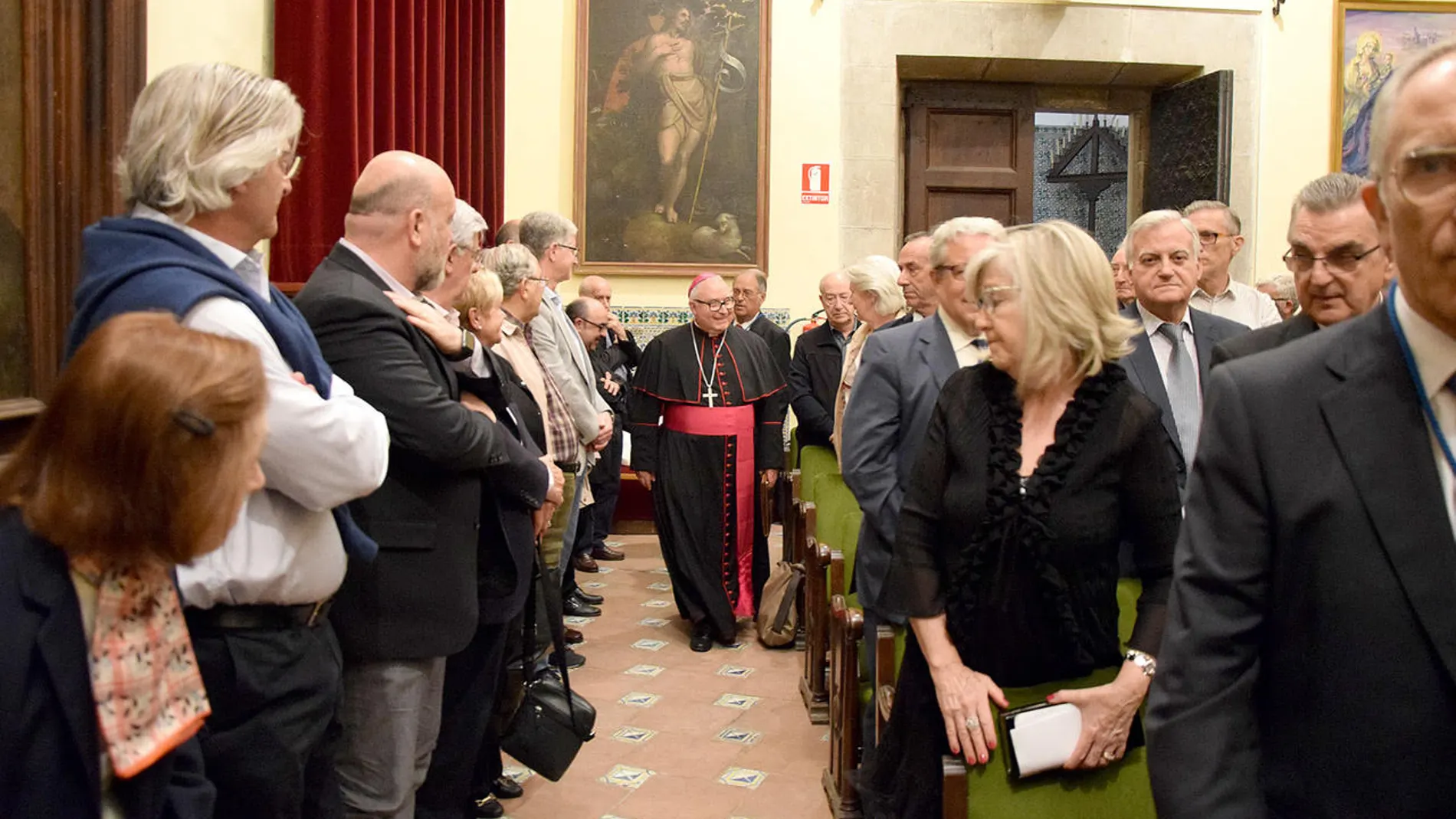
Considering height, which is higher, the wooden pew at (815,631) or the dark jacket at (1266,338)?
the dark jacket at (1266,338)

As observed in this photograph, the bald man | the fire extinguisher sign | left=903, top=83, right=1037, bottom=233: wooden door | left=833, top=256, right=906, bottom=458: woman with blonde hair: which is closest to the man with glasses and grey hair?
left=833, top=256, right=906, bottom=458: woman with blonde hair

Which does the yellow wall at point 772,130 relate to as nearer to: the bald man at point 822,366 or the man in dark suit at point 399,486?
the bald man at point 822,366

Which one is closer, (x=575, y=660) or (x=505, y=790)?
(x=505, y=790)

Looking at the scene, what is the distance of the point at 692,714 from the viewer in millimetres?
5086

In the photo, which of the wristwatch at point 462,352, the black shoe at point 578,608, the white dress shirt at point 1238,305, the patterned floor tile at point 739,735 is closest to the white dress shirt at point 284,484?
the wristwatch at point 462,352

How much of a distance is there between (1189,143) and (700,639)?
6.11 meters

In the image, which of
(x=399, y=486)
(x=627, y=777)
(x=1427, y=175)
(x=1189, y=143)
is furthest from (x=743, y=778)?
(x=1189, y=143)

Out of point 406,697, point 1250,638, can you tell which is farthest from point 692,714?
point 1250,638

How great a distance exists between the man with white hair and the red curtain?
1.74 metres

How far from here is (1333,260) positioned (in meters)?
3.00

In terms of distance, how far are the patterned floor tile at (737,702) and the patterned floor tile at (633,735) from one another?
460 millimetres

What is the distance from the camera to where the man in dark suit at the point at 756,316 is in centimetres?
861

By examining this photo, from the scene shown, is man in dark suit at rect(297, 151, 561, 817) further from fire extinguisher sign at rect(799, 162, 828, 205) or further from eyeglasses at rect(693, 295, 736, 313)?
fire extinguisher sign at rect(799, 162, 828, 205)

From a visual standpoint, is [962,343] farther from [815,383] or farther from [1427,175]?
[815,383]
